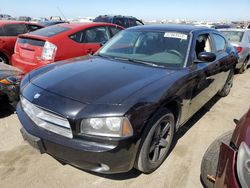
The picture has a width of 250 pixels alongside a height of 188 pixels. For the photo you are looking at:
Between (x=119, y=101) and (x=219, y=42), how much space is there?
3199mm

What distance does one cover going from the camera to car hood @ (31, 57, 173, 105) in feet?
7.76

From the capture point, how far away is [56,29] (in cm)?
545

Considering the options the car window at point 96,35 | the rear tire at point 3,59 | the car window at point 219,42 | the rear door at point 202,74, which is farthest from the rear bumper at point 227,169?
the rear tire at point 3,59

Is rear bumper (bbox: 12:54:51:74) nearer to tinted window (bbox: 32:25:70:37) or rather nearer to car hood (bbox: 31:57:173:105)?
tinted window (bbox: 32:25:70:37)

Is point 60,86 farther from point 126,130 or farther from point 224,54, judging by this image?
point 224,54

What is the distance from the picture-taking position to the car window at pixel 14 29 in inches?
275

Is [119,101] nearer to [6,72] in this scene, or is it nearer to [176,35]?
[176,35]

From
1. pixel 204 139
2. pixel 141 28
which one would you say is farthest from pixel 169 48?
pixel 204 139

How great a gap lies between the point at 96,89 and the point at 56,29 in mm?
3499

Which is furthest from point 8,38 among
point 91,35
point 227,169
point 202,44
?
point 227,169

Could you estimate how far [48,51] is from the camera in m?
4.84

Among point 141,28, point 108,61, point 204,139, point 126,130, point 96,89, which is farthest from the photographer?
point 141,28

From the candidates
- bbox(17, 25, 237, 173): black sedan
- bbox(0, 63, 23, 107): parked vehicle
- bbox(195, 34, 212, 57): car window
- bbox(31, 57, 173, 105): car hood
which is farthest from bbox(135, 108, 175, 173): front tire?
bbox(0, 63, 23, 107): parked vehicle

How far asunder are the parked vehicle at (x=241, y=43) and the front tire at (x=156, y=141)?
577 centimetres
